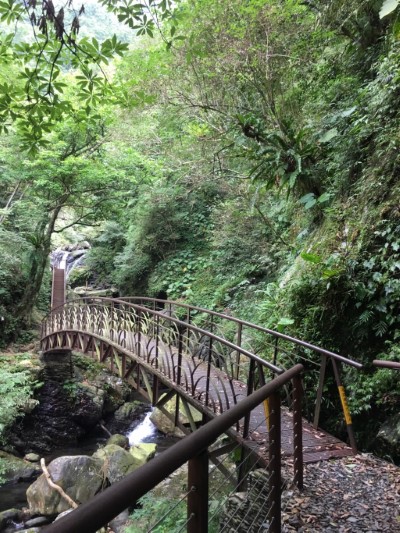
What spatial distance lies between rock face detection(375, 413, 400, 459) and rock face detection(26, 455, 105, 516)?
212 inches

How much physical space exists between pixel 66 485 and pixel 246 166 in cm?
897

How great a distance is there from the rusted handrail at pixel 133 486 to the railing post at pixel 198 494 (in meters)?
0.06

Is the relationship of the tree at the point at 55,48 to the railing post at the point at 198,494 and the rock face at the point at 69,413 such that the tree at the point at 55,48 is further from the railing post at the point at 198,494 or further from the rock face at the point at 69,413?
the rock face at the point at 69,413

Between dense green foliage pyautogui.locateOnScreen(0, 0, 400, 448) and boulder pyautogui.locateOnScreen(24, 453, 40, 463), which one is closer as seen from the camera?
dense green foliage pyautogui.locateOnScreen(0, 0, 400, 448)

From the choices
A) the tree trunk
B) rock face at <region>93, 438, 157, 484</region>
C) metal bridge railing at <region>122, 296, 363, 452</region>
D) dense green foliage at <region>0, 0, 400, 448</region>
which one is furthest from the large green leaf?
the tree trunk

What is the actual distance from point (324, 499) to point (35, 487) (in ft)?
20.7

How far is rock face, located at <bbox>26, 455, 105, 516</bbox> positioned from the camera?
6770 millimetres

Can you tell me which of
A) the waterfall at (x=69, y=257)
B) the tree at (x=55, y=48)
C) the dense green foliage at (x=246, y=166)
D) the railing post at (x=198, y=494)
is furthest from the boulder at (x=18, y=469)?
the waterfall at (x=69, y=257)

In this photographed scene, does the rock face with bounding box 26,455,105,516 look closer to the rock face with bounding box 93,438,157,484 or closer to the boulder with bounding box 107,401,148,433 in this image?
the rock face with bounding box 93,438,157,484

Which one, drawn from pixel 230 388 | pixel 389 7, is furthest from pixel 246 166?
pixel 230 388

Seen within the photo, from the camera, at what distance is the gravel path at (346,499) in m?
2.70

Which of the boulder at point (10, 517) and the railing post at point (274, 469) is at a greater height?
the railing post at point (274, 469)

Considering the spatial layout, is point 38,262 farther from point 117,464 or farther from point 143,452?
point 117,464

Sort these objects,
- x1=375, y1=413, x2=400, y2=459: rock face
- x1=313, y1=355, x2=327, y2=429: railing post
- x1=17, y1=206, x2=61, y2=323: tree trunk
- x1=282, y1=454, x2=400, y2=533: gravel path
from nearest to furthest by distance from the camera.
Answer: x1=282, y1=454, x2=400, y2=533: gravel path < x1=375, y1=413, x2=400, y2=459: rock face < x1=313, y1=355, x2=327, y2=429: railing post < x1=17, y1=206, x2=61, y2=323: tree trunk
